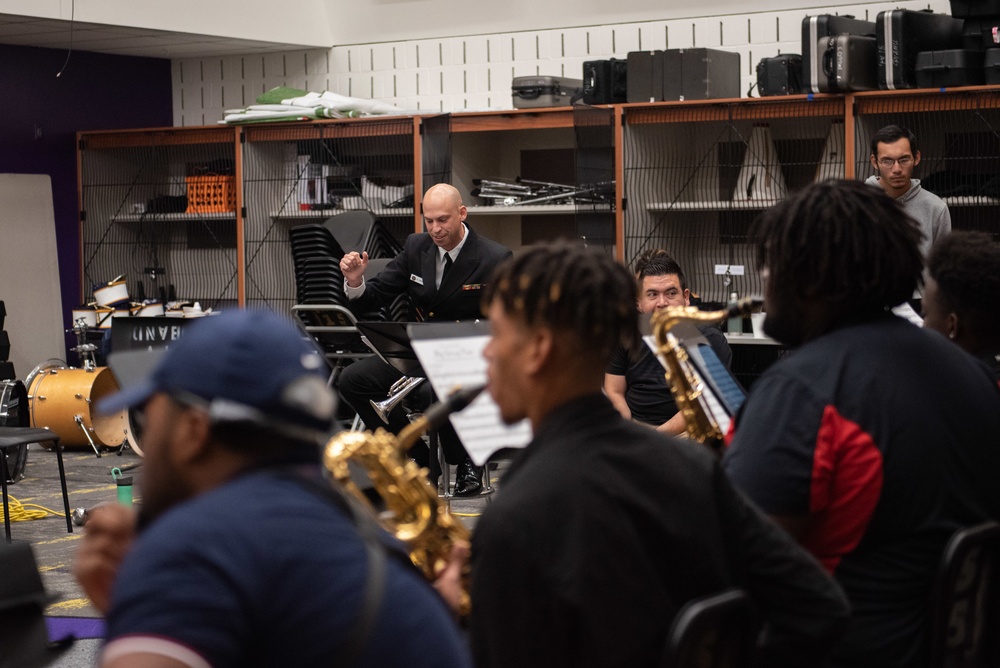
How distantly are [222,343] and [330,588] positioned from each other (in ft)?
0.90

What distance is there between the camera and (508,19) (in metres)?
8.30

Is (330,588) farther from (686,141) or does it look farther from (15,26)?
(15,26)

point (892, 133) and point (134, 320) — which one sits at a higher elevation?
point (892, 133)

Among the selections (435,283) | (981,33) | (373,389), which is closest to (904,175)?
(981,33)

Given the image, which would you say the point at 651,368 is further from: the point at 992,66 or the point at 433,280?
the point at 992,66

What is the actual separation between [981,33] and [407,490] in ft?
17.6

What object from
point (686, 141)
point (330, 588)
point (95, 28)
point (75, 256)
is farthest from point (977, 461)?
point (75, 256)

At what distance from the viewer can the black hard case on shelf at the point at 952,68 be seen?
620 centimetres

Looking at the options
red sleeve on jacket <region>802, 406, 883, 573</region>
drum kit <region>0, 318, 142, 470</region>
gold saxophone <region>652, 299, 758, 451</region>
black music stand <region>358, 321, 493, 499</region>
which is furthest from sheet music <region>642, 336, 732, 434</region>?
drum kit <region>0, 318, 142, 470</region>

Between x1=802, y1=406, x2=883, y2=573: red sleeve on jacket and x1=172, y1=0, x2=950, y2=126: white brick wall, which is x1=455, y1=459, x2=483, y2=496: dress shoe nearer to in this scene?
x1=172, y1=0, x2=950, y2=126: white brick wall

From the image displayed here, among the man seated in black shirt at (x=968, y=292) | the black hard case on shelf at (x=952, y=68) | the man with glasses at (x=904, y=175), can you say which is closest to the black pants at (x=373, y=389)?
the man with glasses at (x=904, y=175)

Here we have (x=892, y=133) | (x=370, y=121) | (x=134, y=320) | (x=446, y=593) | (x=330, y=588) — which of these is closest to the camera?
(x=330, y=588)

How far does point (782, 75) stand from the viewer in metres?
6.77

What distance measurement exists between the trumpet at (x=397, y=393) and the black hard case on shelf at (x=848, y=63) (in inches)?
107
